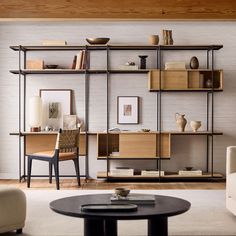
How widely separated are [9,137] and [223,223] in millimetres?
4440

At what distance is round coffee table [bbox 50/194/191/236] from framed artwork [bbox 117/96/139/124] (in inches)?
168

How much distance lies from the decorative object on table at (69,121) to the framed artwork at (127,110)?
688 mm

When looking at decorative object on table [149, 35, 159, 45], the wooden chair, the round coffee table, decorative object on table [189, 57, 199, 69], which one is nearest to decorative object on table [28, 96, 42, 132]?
the wooden chair

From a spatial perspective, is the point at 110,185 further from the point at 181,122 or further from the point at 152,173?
the point at 181,122

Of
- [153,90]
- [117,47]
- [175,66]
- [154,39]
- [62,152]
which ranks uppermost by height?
[154,39]

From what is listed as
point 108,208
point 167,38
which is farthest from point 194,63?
point 108,208

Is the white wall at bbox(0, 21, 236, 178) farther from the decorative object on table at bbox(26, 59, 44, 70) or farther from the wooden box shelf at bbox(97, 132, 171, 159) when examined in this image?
the wooden box shelf at bbox(97, 132, 171, 159)

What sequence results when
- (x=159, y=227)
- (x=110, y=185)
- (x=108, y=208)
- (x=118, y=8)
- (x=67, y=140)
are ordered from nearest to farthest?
(x=108, y=208) < (x=159, y=227) < (x=118, y=8) < (x=67, y=140) < (x=110, y=185)

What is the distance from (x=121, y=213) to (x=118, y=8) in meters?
3.15

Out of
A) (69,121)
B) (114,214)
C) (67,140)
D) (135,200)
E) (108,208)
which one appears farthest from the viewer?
(69,121)

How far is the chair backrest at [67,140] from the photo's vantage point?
23.7 feet

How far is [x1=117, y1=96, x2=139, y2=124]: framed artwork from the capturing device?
834cm

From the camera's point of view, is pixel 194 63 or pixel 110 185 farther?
pixel 194 63

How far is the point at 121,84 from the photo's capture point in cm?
836
